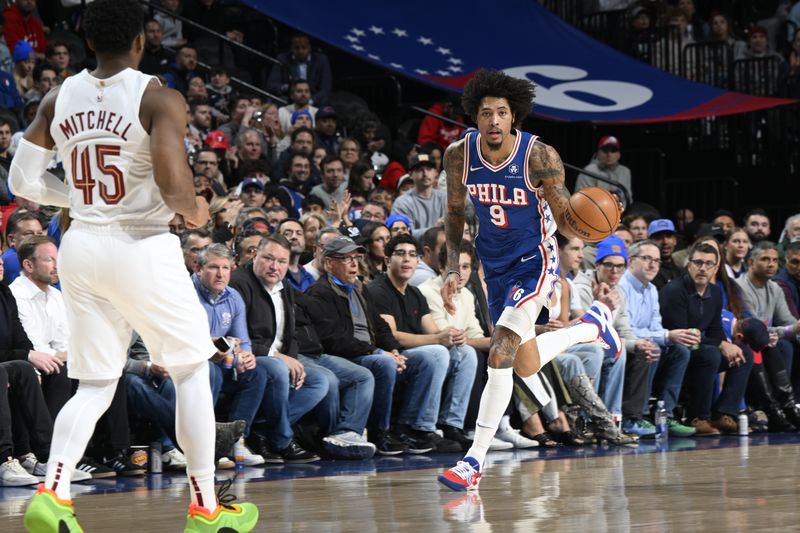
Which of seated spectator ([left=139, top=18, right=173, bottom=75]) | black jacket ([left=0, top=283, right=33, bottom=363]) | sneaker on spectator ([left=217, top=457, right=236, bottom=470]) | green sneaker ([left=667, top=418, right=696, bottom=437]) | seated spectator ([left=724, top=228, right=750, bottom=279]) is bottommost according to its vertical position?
green sneaker ([left=667, top=418, right=696, bottom=437])

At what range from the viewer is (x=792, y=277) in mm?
12562

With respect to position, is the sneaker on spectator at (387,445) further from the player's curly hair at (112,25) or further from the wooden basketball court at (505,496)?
the player's curly hair at (112,25)

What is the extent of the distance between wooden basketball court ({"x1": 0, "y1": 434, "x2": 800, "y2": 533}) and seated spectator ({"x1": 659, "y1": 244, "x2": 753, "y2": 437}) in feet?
7.12

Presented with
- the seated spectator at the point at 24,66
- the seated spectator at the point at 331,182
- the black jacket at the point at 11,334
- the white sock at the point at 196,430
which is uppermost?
the seated spectator at the point at 24,66

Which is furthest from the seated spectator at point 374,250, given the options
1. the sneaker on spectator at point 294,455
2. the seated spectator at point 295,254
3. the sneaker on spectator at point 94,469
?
the sneaker on spectator at point 94,469

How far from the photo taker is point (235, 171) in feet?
43.7

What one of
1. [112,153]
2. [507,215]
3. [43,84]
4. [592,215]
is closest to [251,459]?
[507,215]

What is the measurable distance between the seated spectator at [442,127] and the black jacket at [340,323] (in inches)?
254

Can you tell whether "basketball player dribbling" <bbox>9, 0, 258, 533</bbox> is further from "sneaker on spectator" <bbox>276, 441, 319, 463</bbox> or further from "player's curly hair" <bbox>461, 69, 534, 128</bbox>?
"sneaker on spectator" <bbox>276, 441, 319, 463</bbox>

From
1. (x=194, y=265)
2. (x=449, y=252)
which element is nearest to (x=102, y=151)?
(x=449, y=252)

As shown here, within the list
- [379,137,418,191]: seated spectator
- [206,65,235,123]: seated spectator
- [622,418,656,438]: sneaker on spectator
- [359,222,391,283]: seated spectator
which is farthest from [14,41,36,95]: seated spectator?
[622,418,656,438]: sneaker on spectator

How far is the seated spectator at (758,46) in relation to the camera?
17719mm

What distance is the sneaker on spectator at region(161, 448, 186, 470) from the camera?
8.50 meters

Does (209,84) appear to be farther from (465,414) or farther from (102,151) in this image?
(102,151)
